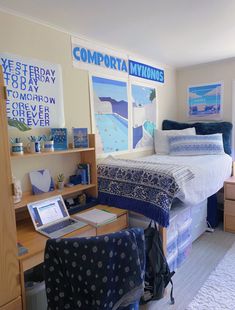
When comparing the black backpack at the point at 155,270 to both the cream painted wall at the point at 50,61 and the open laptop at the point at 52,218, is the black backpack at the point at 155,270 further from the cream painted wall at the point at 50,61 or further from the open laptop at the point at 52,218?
the cream painted wall at the point at 50,61

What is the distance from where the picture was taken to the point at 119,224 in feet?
6.55

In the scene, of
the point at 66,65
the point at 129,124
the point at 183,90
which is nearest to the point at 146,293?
the point at 129,124

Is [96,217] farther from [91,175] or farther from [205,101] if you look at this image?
[205,101]

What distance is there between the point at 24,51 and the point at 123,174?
1.28 m

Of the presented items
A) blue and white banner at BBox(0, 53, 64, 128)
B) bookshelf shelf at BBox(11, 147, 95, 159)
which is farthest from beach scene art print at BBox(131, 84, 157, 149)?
blue and white banner at BBox(0, 53, 64, 128)

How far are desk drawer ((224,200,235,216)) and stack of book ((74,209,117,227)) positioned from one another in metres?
1.67

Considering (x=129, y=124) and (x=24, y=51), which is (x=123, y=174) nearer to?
(x=129, y=124)

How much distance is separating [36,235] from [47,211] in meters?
0.23

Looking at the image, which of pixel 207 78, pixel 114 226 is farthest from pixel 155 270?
pixel 207 78

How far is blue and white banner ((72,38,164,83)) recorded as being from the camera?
7.50ft

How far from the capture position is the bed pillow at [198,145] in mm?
3057

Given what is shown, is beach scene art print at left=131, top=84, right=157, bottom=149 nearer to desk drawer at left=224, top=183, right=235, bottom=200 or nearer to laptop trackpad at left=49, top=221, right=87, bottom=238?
desk drawer at left=224, top=183, right=235, bottom=200

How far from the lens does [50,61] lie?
205cm

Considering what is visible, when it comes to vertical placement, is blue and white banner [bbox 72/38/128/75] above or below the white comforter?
above
